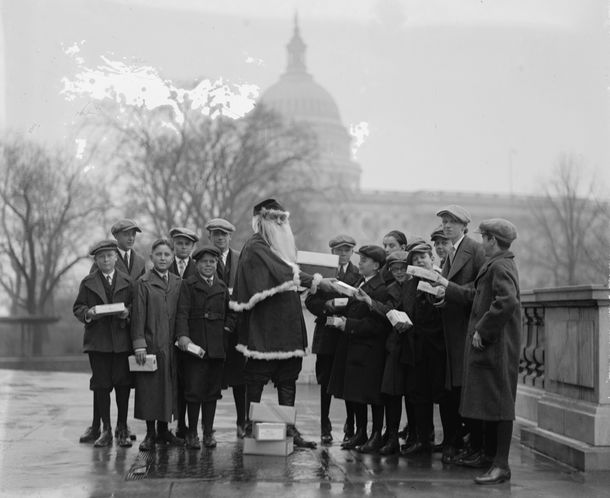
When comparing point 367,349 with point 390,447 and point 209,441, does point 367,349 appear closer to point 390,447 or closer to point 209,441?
point 390,447

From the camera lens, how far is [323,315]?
960 cm

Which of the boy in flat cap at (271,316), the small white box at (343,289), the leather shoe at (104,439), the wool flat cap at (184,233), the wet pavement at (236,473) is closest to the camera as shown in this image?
the wet pavement at (236,473)

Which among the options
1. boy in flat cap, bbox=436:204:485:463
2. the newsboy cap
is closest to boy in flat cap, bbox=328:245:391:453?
boy in flat cap, bbox=436:204:485:463

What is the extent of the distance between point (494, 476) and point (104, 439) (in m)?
3.68

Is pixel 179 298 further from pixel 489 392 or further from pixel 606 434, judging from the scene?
pixel 606 434

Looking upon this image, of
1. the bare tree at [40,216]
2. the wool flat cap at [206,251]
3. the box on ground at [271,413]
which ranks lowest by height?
the box on ground at [271,413]

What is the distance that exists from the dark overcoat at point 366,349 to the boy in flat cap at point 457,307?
0.65m

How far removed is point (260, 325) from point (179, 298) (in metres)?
0.81

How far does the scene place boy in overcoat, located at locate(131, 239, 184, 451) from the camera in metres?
8.83

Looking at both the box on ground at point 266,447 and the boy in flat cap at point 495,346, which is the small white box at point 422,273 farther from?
the box on ground at point 266,447

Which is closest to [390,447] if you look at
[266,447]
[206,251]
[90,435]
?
[266,447]

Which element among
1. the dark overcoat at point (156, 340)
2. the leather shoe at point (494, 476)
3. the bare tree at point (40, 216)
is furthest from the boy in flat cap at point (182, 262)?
the bare tree at point (40, 216)

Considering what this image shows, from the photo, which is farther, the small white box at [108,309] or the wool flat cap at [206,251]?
the wool flat cap at [206,251]

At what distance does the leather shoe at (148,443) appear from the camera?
8.77 m
